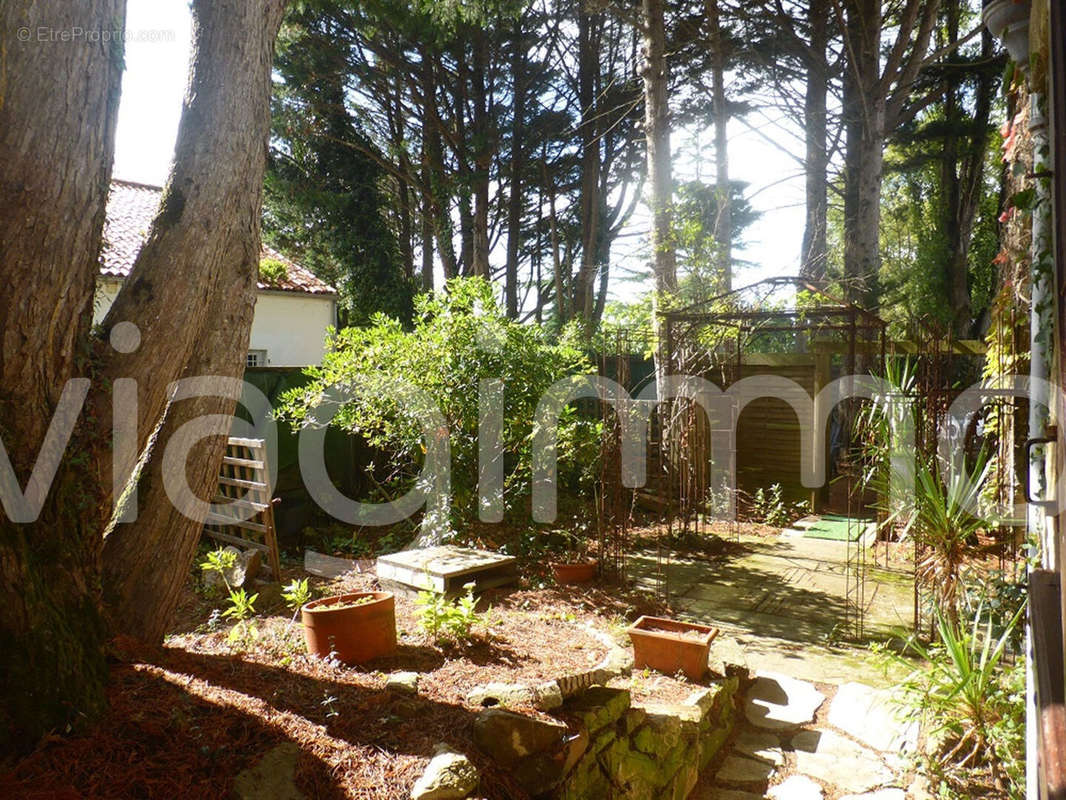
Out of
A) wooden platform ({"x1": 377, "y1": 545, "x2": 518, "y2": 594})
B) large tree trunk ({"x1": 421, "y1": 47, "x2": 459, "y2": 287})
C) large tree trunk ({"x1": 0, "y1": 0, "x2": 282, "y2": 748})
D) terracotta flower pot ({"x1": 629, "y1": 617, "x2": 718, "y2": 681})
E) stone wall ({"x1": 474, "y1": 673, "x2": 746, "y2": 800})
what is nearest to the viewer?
large tree trunk ({"x1": 0, "y1": 0, "x2": 282, "y2": 748})

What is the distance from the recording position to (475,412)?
19.8 feet

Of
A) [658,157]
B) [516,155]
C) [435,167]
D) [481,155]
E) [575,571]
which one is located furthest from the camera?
[516,155]

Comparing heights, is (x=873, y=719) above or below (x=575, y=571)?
below

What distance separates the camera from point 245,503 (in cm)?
604

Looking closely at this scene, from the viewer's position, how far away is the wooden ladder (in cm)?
573

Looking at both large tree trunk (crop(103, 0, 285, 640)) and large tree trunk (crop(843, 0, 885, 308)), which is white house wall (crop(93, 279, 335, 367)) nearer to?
large tree trunk (crop(843, 0, 885, 308))

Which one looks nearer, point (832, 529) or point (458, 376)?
point (458, 376)

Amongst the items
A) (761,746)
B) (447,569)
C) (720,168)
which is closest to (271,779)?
(761,746)

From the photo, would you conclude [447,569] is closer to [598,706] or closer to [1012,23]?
[598,706]

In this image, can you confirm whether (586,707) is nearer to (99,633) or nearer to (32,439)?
(99,633)

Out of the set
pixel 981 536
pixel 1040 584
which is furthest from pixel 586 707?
pixel 981 536

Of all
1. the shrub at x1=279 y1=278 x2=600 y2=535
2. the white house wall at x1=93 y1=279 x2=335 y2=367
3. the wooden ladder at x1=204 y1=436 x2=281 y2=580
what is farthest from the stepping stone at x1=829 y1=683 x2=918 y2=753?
the white house wall at x1=93 y1=279 x2=335 y2=367

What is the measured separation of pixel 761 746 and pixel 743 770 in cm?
22

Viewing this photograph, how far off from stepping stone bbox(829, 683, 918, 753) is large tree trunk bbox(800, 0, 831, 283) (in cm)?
789
